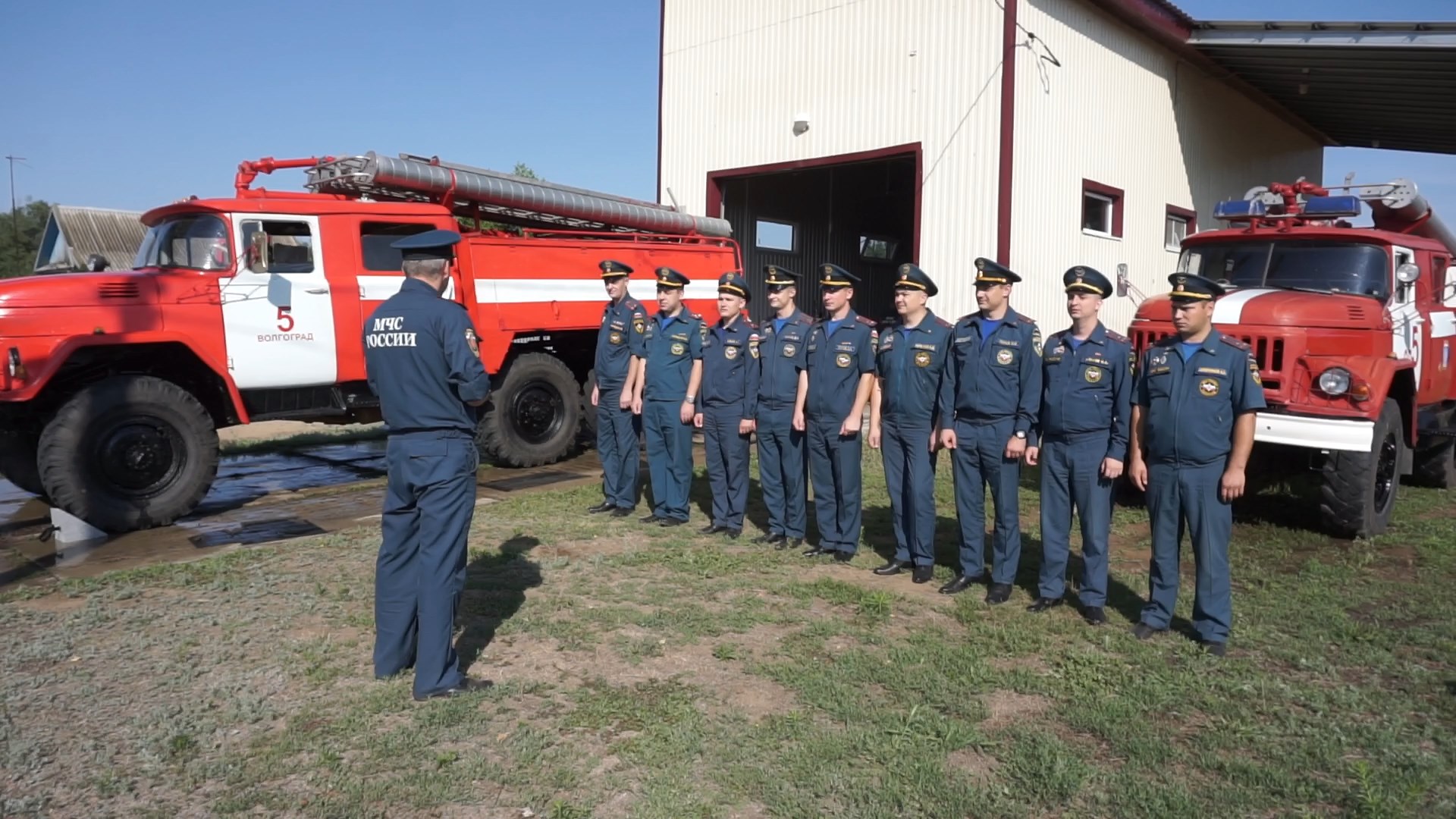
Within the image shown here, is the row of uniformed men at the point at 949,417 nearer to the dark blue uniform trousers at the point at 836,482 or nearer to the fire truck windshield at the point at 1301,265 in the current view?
the dark blue uniform trousers at the point at 836,482

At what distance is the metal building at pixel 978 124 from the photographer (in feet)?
35.3

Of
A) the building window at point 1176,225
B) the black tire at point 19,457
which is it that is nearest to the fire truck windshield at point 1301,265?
the building window at point 1176,225

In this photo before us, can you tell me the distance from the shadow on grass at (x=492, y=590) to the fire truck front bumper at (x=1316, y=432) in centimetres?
450

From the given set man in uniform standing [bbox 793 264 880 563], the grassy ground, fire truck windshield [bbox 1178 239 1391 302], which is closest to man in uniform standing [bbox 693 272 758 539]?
man in uniform standing [bbox 793 264 880 563]

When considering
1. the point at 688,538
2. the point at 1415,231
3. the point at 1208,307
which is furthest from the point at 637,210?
the point at 1415,231

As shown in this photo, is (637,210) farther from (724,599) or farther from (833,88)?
(724,599)

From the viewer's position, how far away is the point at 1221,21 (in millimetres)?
12422

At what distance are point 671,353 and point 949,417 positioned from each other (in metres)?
2.14

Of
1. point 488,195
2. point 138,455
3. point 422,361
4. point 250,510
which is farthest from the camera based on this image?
point 488,195

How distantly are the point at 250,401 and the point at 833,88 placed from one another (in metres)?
7.97

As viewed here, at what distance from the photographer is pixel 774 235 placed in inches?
620

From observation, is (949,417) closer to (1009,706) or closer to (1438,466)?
(1009,706)

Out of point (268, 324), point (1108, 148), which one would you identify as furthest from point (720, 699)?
point (1108, 148)

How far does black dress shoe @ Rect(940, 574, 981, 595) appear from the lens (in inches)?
203
